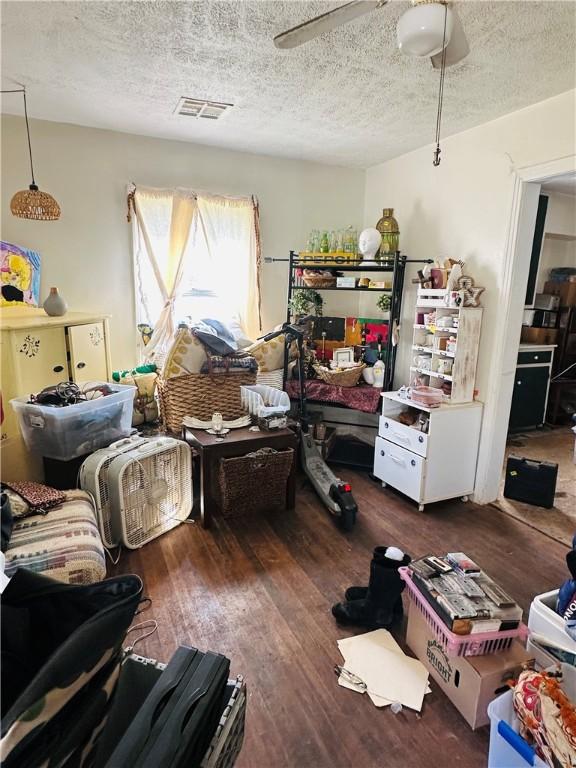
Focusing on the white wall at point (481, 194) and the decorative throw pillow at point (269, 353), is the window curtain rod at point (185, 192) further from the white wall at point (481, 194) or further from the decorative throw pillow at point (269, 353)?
the white wall at point (481, 194)

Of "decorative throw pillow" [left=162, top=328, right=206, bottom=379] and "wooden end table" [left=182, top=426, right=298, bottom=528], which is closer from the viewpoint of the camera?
"wooden end table" [left=182, top=426, right=298, bottom=528]

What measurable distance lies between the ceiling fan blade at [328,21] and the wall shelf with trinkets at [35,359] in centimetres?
184

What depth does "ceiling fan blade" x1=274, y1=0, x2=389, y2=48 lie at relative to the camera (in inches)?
44.6

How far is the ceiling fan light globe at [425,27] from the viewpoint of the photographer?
1.17m

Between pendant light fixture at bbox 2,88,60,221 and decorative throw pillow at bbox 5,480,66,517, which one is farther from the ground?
pendant light fixture at bbox 2,88,60,221

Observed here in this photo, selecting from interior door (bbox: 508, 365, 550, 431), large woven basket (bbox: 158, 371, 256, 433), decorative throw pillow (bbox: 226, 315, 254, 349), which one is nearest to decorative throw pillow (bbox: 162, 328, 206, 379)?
large woven basket (bbox: 158, 371, 256, 433)

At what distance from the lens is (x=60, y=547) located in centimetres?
167

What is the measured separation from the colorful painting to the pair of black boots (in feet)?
9.06

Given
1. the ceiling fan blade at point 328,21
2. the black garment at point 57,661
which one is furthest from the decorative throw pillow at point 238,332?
the black garment at point 57,661

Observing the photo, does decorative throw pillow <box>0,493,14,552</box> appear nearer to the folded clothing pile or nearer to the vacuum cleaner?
the vacuum cleaner

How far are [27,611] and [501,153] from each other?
10.4 ft

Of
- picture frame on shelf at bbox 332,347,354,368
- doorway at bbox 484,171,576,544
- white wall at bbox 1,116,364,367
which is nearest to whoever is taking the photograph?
white wall at bbox 1,116,364,367

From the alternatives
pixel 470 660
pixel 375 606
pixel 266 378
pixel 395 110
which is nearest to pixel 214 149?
pixel 395 110

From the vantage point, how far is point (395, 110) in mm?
2537
